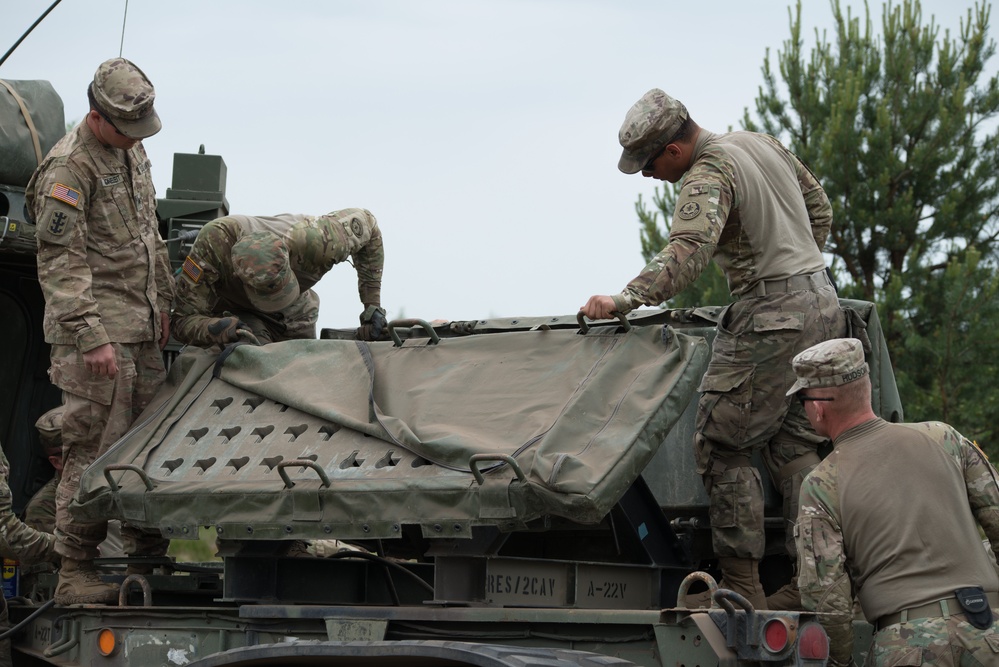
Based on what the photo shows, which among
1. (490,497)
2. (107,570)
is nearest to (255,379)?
(490,497)

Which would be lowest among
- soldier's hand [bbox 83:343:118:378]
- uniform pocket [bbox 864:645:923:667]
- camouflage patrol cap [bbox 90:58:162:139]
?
uniform pocket [bbox 864:645:923:667]

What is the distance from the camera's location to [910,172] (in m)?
12.3

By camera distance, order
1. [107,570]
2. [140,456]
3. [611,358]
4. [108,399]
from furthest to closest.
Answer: [107,570]
[108,399]
[140,456]
[611,358]

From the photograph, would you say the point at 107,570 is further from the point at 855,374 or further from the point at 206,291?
the point at 855,374

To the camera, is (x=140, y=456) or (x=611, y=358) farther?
(x=140, y=456)

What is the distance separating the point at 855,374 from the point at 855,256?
27.9 ft

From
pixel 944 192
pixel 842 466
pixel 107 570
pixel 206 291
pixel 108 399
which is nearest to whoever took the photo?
pixel 842 466

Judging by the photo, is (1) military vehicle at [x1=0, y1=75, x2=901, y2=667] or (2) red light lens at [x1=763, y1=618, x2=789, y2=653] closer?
(2) red light lens at [x1=763, y1=618, x2=789, y2=653]

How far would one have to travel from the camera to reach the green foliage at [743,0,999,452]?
11539 mm

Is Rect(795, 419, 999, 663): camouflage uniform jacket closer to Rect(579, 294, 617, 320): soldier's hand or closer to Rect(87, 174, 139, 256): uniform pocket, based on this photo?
Rect(579, 294, 617, 320): soldier's hand

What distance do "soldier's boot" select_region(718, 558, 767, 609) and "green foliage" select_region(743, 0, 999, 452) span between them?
690cm

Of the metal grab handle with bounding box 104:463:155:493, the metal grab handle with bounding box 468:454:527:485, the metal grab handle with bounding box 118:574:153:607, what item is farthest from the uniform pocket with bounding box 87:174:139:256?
the metal grab handle with bounding box 468:454:527:485

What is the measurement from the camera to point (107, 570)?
6.61 meters

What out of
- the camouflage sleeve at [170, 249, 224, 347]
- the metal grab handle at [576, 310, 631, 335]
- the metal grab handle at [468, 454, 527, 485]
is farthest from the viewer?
the camouflage sleeve at [170, 249, 224, 347]
